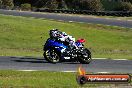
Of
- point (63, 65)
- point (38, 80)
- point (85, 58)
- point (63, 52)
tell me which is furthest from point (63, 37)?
point (38, 80)

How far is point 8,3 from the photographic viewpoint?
8831 centimetres

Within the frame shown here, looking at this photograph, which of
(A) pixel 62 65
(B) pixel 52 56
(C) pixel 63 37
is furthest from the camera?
(B) pixel 52 56

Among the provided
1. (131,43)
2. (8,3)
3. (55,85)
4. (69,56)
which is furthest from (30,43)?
(8,3)

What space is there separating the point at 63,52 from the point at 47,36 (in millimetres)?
18671

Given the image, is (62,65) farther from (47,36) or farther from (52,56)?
(47,36)

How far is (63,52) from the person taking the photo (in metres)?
20.7

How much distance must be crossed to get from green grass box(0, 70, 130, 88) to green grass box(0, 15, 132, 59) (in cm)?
1406

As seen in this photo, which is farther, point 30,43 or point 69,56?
point 30,43

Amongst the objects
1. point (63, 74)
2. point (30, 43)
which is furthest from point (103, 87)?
point (30, 43)

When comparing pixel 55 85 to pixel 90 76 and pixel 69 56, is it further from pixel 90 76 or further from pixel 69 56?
pixel 69 56

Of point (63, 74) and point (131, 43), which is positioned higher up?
point (63, 74)

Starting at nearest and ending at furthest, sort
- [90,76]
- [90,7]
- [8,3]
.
A: [90,76], [90,7], [8,3]

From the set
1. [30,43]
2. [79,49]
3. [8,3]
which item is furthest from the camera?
[8,3]

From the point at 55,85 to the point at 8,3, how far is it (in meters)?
75.1
